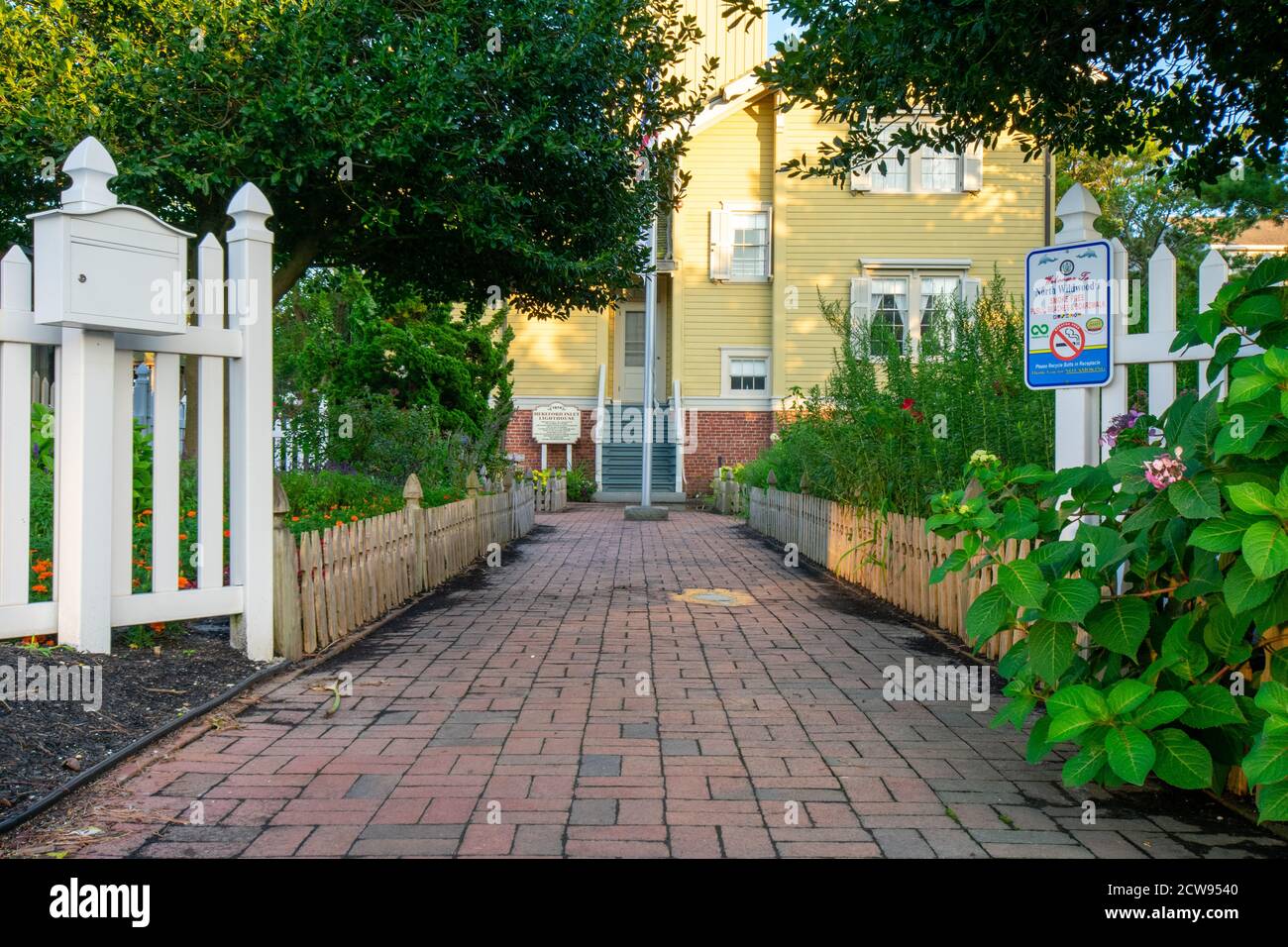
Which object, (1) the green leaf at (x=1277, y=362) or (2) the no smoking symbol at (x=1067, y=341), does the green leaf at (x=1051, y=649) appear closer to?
(1) the green leaf at (x=1277, y=362)

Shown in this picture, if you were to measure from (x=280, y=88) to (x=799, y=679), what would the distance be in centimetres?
624

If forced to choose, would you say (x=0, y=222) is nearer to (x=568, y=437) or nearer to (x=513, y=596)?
(x=513, y=596)

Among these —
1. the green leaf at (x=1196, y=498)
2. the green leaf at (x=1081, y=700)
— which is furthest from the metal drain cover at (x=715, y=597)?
the green leaf at (x=1196, y=498)

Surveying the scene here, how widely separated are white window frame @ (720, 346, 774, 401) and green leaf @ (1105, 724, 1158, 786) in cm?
2138

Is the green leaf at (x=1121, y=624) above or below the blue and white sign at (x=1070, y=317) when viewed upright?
below

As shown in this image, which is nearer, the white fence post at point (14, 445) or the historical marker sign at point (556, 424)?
the white fence post at point (14, 445)

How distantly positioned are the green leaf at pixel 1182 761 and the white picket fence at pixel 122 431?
14.8 feet

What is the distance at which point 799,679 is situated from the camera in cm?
582

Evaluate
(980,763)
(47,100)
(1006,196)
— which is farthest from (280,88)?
(1006,196)

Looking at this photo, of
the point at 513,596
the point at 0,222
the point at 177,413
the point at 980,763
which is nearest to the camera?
the point at 980,763

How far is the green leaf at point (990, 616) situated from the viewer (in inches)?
142

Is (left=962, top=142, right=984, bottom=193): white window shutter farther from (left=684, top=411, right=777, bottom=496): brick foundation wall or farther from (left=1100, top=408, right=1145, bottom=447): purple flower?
(left=1100, top=408, right=1145, bottom=447): purple flower

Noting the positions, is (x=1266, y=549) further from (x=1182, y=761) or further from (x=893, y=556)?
(x=893, y=556)

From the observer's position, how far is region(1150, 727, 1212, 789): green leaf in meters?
3.23
